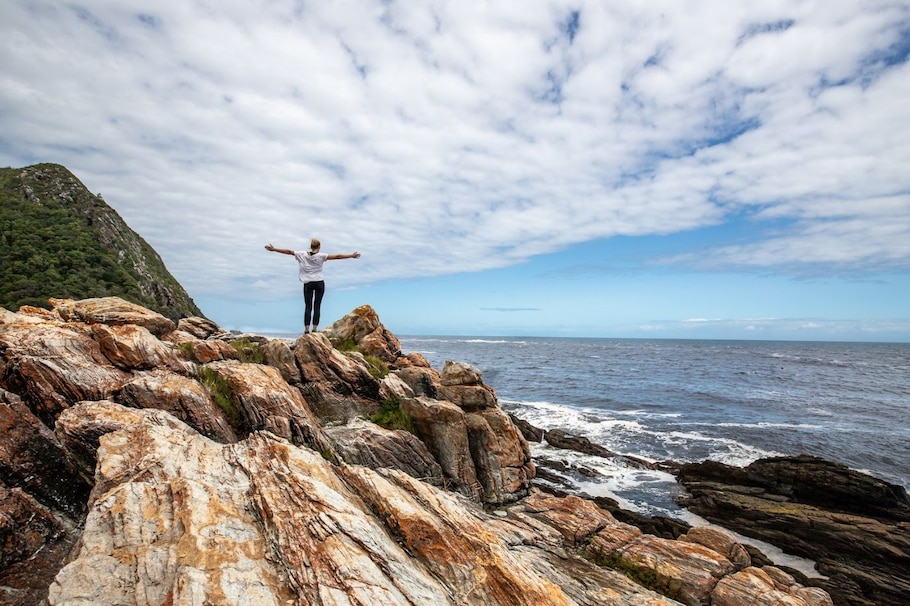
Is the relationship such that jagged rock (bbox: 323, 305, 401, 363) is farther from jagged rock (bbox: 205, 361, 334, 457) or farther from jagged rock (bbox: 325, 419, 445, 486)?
jagged rock (bbox: 205, 361, 334, 457)

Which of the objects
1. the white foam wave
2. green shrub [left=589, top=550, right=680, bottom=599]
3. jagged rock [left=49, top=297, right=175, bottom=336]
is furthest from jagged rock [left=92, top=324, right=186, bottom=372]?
the white foam wave

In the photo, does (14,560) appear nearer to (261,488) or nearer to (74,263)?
(261,488)

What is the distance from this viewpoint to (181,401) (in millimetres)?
10727

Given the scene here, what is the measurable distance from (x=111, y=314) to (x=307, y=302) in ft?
22.2

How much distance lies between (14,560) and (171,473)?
2071 mm

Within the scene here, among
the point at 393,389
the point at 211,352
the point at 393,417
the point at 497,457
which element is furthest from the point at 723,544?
the point at 211,352

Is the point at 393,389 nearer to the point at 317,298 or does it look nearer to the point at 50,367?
the point at 317,298

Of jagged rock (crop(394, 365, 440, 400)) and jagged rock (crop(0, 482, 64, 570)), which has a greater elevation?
jagged rock (crop(394, 365, 440, 400))

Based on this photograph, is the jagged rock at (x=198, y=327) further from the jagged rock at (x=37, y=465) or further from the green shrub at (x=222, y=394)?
the jagged rock at (x=37, y=465)

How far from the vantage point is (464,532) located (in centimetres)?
726

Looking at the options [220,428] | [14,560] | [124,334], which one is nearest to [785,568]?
[220,428]

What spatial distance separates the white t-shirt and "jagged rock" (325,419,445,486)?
5489mm

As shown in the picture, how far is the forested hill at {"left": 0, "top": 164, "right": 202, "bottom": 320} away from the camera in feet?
117

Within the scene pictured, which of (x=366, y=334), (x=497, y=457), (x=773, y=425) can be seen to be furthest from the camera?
(x=773, y=425)
